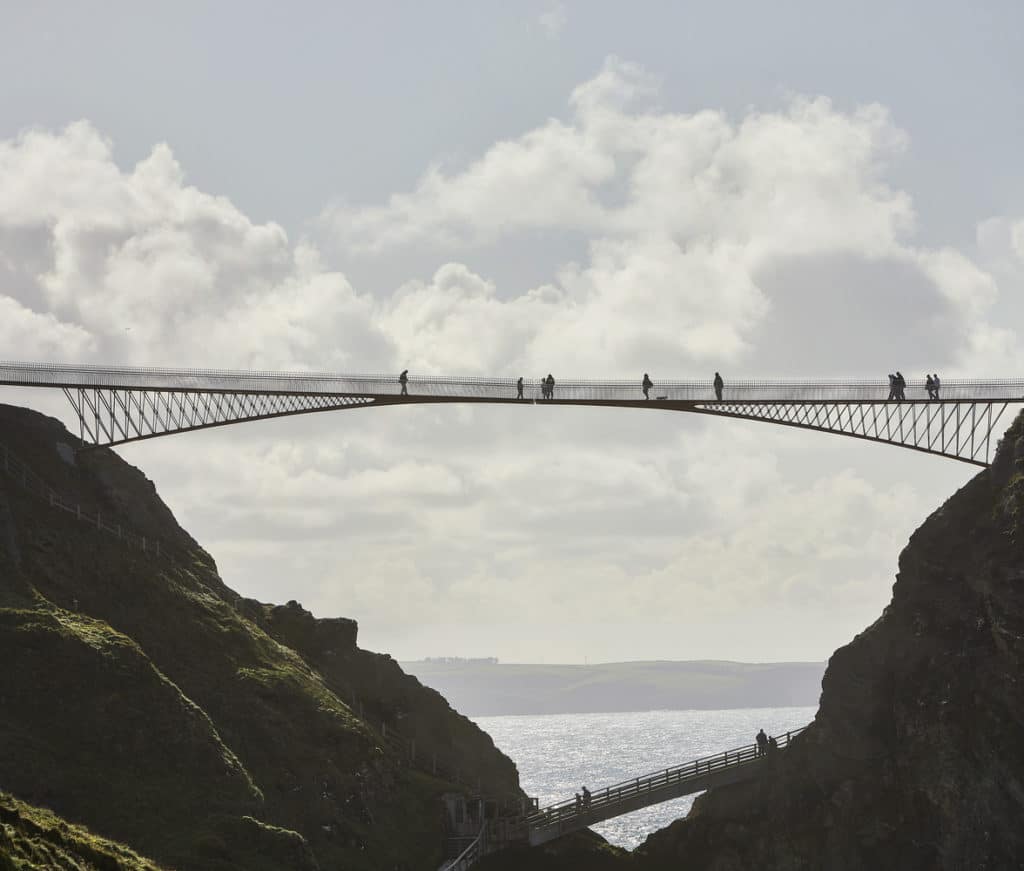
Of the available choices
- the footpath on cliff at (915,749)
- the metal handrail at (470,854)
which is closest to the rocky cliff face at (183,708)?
the metal handrail at (470,854)

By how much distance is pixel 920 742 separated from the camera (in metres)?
65.5

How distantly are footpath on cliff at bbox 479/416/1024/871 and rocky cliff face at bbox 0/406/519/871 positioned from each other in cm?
997

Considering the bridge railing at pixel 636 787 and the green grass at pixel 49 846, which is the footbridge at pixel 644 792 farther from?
the green grass at pixel 49 846

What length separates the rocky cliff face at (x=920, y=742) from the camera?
6219 cm

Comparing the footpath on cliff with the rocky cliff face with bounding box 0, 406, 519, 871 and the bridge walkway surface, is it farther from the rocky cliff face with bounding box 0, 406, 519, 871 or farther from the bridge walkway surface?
the rocky cliff face with bounding box 0, 406, 519, 871

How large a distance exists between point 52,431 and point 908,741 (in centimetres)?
5773

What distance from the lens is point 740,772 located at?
7025 cm

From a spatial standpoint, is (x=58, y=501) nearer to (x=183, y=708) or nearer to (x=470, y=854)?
(x=183, y=708)

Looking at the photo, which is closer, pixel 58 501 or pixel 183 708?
pixel 183 708

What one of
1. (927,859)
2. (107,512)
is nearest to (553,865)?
(927,859)

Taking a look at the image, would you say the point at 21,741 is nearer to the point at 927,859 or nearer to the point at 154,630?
the point at 154,630

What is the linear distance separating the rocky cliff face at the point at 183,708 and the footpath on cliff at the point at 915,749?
9970mm

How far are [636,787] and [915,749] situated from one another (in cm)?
1595

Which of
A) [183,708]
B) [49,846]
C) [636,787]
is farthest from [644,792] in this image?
[49,846]
